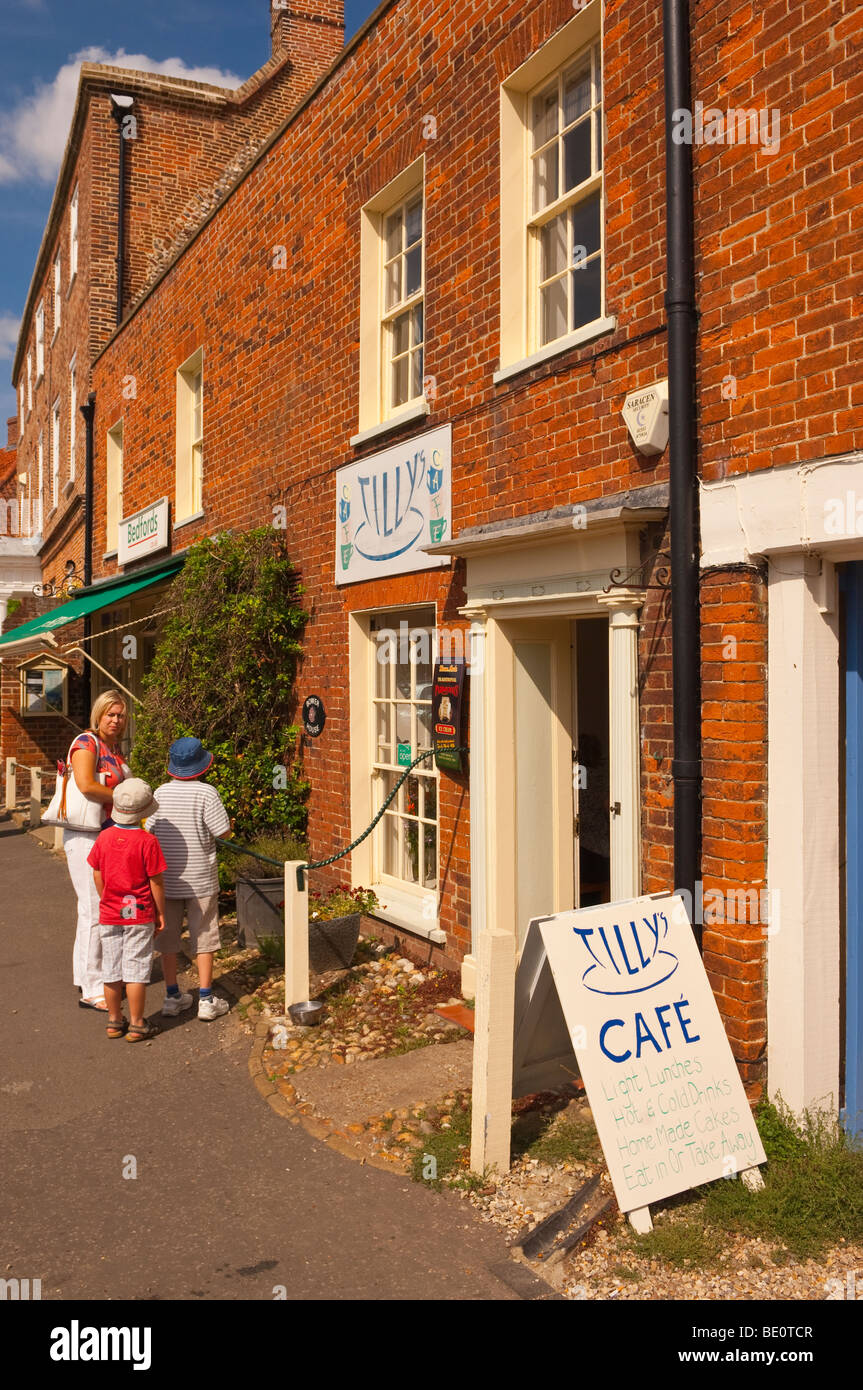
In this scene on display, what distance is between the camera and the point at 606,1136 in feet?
12.3

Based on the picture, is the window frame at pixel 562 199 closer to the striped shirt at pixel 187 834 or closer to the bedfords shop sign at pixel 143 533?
the striped shirt at pixel 187 834

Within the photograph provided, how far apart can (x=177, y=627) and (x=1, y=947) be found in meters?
3.13

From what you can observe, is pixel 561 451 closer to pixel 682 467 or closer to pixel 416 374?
pixel 682 467

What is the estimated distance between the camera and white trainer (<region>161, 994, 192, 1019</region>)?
6457 millimetres

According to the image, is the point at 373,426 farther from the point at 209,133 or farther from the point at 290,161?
the point at 209,133

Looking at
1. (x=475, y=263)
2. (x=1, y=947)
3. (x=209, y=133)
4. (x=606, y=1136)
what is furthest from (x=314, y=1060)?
(x=209, y=133)

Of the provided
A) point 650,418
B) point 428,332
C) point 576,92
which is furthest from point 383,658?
point 576,92

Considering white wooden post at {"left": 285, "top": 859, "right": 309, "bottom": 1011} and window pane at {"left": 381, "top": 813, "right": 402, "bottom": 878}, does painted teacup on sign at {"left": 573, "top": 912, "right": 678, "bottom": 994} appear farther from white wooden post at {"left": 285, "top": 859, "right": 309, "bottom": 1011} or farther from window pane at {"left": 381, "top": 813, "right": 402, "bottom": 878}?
window pane at {"left": 381, "top": 813, "right": 402, "bottom": 878}

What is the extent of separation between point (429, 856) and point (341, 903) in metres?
0.73

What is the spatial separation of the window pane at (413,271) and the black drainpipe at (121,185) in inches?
430

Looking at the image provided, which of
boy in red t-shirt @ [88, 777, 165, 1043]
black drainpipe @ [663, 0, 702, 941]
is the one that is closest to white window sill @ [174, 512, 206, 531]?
boy in red t-shirt @ [88, 777, 165, 1043]

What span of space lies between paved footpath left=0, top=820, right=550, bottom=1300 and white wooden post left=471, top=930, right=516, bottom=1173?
0.88 feet

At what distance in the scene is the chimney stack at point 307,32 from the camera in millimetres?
17500

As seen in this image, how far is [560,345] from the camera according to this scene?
553 centimetres
